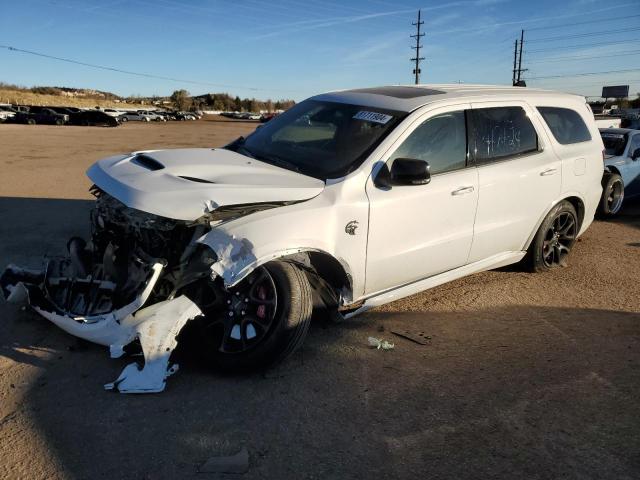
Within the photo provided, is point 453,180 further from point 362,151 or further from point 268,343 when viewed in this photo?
point 268,343

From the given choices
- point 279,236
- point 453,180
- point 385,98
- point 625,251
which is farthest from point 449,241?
point 625,251

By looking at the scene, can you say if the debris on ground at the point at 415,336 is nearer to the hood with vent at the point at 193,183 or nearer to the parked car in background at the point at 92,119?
the hood with vent at the point at 193,183

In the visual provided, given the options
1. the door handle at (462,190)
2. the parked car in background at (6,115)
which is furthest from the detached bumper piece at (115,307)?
the parked car in background at (6,115)

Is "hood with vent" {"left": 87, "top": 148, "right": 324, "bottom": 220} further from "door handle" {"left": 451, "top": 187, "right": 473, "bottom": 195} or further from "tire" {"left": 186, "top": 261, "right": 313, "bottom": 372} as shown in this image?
"door handle" {"left": 451, "top": 187, "right": 473, "bottom": 195}

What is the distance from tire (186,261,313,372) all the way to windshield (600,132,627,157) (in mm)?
7645

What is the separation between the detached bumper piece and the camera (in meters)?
3.13

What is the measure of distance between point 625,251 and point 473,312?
3129 millimetres

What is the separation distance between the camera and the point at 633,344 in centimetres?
396

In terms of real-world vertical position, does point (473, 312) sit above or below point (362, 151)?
below

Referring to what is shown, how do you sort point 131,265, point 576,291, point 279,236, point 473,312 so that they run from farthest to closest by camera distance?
point 576,291 → point 473,312 → point 131,265 → point 279,236

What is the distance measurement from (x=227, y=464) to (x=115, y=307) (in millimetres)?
1481

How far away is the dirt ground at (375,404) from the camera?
2625 millimetres

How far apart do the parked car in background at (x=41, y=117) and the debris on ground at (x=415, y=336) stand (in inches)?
1714

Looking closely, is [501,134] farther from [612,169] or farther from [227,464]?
[612,169]
